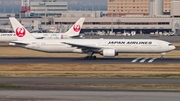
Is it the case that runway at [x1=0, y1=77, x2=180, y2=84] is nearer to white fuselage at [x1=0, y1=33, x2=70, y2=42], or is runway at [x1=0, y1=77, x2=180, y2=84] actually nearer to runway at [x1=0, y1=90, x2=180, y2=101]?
runway at [x1=0, y1=90, x2=180, y2=101]

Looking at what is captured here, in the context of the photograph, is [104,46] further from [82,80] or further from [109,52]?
[82,80]

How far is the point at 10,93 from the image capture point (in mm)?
37156

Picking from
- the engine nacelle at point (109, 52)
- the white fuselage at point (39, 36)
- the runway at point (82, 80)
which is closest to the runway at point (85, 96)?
the runway at point (82, 80)

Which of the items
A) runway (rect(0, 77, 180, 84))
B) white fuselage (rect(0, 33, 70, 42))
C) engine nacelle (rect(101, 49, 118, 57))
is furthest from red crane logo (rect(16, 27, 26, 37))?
runway (rect(0, 77, 180, 84))

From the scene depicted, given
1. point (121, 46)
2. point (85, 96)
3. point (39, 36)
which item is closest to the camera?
point (85, 96)

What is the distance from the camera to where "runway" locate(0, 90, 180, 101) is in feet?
114

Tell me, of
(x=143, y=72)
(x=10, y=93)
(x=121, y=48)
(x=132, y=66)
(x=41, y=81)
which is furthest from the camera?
(x=121, y=48)

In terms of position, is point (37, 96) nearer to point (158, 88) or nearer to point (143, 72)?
point (158, 88)

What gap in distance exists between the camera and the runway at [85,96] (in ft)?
114

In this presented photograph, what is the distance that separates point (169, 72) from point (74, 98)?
2063 cm

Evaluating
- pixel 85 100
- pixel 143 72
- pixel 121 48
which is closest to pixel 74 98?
pixel 85 100

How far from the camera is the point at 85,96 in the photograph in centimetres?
3603

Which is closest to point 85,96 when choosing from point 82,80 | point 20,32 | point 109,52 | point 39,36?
point 82,80

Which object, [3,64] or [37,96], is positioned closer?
[37,96]
